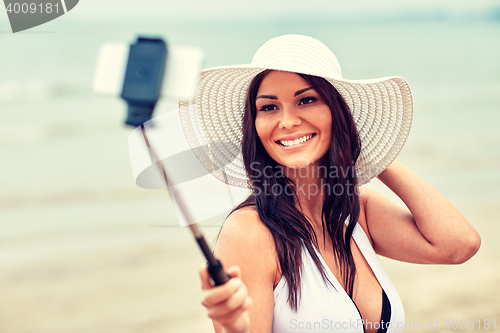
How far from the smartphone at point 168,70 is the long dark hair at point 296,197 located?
1025 mm

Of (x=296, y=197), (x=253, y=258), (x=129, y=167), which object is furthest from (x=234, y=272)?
(x=129, y=167)

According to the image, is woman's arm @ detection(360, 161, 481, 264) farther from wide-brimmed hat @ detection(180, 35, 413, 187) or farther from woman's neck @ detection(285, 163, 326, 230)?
woman's neck @ detection(285, 163, 326, 230)

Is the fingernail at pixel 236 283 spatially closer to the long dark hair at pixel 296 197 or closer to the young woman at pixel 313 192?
the young woman at pixel 313 192

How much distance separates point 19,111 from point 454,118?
31.8 ft

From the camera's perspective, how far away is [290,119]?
1.65 meters

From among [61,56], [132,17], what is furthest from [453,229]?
[132,17]

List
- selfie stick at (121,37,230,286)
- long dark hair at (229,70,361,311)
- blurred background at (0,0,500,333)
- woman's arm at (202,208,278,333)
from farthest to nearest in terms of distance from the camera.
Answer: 1. blurred background at (0,0,500,333)
2. long dark hair at (229,70,361,311)
3. woman's arm at (202,208,278,333)
4. selfie stick at (121,37,230,286)

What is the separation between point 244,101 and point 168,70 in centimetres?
137

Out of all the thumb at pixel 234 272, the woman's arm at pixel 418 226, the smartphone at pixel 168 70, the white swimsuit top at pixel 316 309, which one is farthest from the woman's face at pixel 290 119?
the smartphone at pixel 168 70

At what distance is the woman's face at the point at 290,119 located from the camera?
1.66 meters

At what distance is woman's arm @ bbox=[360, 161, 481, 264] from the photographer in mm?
1886

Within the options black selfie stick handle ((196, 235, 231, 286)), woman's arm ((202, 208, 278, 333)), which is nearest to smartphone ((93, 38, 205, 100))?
black selfie stick handle ((196, 235, 231, 286))

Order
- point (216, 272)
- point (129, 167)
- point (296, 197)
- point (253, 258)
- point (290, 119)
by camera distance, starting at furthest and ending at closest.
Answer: point (129, 167)
point (296, 197)
point (290, 119)
point (253, 258)
point (216, 272)

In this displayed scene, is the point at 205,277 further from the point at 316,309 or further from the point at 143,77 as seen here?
the point at 316,309
